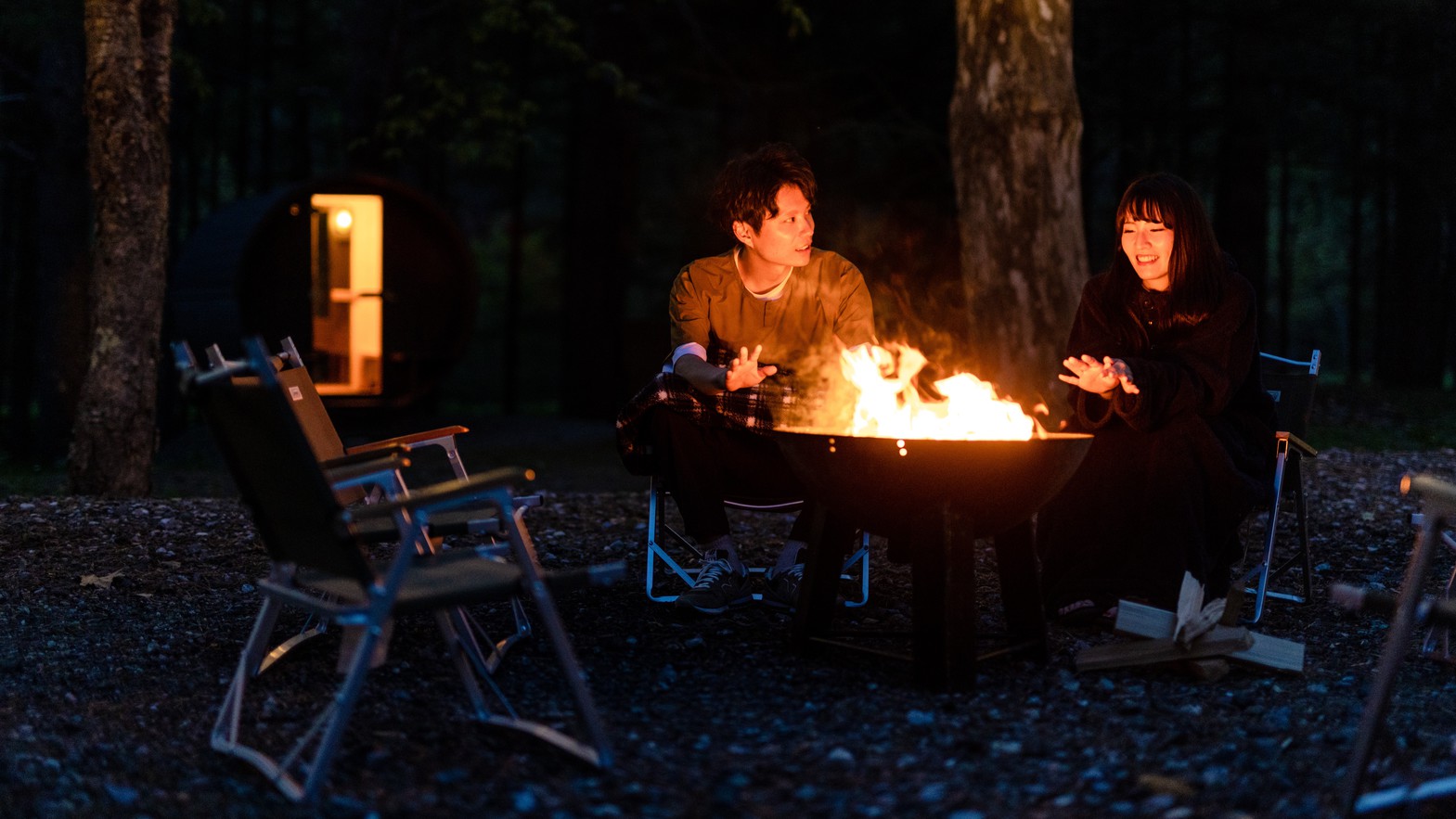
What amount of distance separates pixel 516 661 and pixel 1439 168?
1726cm

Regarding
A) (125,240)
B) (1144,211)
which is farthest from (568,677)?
(125,240)

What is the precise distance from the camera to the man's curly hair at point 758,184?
189 inches

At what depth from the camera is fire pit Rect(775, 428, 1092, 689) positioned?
377cm

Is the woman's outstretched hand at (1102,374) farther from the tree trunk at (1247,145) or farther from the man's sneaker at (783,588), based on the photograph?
the tree trunk at (1247,145)

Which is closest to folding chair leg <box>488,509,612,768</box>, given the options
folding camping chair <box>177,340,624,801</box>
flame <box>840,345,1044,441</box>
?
folding camping chair <box>177,340,624,801</box>

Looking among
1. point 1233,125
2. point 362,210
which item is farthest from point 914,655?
point 1233,125

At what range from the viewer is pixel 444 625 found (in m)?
3.47

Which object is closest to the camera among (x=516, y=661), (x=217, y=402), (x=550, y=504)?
(x=217, y=402)

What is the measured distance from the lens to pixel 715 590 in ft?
16.0

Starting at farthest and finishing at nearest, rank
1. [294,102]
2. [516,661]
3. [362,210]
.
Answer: [294,102] < [362,210] < [516,661]

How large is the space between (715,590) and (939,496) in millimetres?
1257

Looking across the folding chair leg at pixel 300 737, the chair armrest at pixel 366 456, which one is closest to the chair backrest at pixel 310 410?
the chair armrest at pixel 366 456

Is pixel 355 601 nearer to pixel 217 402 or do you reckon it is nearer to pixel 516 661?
pixel 217 402

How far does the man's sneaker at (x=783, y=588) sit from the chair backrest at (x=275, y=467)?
2.09 meters
